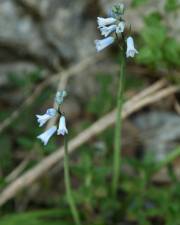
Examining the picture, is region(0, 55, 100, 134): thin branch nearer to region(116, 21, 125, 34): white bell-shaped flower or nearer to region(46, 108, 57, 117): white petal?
region(46, 108, 57, 117): white petal

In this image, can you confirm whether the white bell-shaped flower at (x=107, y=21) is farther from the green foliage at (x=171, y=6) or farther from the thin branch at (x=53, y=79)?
the thin branch at (x=53, y=79)

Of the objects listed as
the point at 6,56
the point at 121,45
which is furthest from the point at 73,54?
the point at 121,45

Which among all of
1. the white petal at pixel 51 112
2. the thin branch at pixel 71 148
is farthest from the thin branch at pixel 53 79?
the white petal at pixel 51 112

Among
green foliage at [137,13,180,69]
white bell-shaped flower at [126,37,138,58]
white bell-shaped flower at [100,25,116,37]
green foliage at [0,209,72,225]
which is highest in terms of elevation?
green foliage at [137,13,180,69]

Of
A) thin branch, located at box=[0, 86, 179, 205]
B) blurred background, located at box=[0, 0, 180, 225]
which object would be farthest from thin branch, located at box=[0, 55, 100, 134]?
thin branch, located at box=[0, 86, 179, 205]

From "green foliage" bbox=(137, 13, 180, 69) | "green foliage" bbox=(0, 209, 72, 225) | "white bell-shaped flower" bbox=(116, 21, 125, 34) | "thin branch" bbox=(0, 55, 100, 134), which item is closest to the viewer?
"white bell-shaped flower" bbox=(116, 21, 125, 34)

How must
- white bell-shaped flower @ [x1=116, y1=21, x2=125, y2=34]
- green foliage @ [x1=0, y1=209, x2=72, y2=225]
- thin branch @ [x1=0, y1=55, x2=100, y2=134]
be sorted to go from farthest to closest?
thin branch @ [x1=0, y1=55, x2=100, y2=134], green foliage @ [x1=0, y1=209, x2=72, y2=225], white bell-shaped flower @ [x1=116, y1=21, x2=125, y2=34]

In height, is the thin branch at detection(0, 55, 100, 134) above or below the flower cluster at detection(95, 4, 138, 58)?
above

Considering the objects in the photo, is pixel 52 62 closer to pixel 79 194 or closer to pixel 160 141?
pixel 160 141

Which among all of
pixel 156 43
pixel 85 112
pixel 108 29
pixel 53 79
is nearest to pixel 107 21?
pixel 108 29
